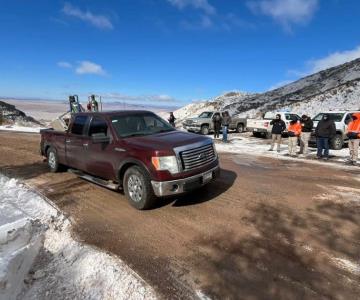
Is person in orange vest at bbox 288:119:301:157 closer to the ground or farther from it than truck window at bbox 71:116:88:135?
closer to the ground

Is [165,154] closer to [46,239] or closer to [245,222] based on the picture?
[245,222]

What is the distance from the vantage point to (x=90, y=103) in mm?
24500

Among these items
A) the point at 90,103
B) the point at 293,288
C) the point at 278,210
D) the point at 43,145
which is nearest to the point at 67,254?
the point at 293,288

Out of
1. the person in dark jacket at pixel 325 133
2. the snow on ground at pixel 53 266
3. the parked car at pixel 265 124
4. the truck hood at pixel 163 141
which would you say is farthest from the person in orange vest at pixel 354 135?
the snow on ground at pixel 53 266

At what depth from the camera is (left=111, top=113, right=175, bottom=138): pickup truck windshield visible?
22.7ft

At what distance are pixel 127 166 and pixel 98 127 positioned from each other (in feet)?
4.65

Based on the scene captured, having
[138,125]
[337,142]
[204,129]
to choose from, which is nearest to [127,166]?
[138,125]

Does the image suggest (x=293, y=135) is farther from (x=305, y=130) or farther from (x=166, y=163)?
(x=166, y=163)

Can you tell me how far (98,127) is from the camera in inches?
289

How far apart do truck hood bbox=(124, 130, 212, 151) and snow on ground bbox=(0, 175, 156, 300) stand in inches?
72.6

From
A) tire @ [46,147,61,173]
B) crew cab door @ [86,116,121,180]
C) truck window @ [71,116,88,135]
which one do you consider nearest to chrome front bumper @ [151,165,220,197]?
crew cab door @ [86,116,121,180]

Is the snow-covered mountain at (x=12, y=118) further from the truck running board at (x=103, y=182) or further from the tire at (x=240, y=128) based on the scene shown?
the truck running board at (x=103, y=182)

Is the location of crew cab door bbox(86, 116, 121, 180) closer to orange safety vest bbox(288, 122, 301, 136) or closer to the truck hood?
the truck hood

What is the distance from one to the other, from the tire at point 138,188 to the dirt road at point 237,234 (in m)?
0.19
